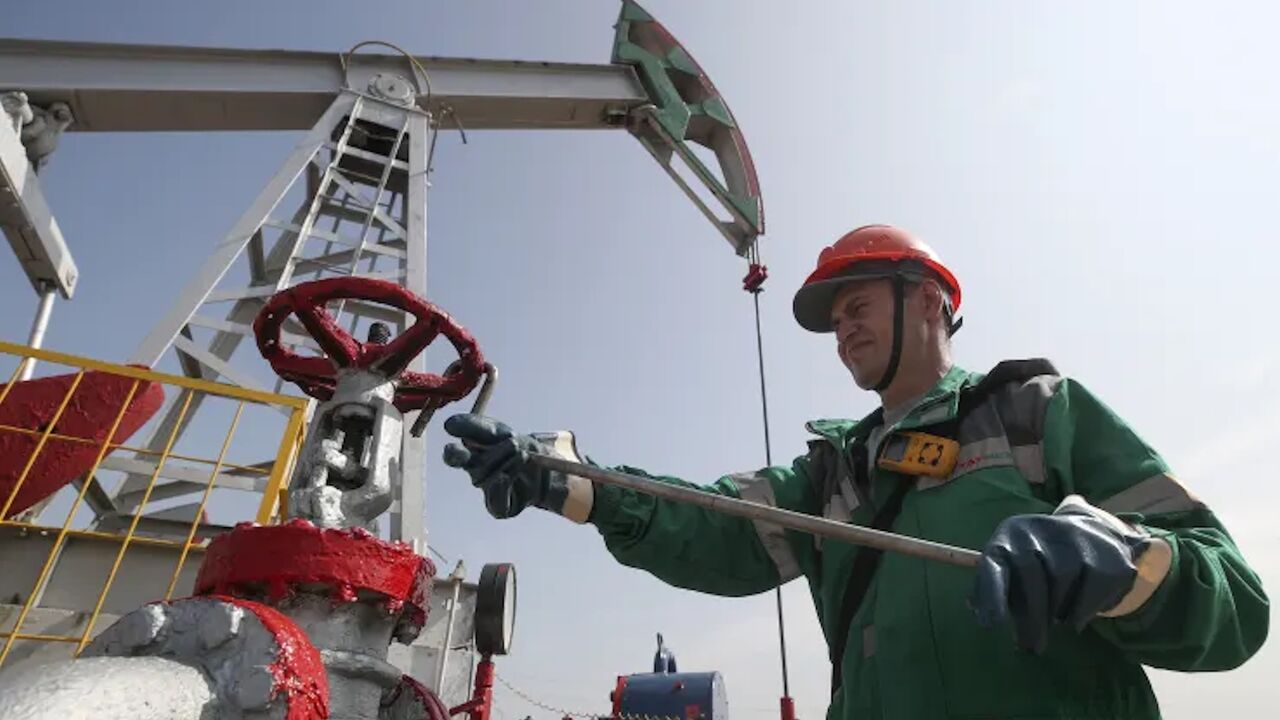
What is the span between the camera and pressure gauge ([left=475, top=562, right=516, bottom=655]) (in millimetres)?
2834

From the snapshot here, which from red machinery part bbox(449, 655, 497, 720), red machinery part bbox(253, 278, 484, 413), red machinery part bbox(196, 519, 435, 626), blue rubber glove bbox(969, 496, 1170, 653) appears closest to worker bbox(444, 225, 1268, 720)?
blue rubber glove bbox(969, 496, 1170, 653)

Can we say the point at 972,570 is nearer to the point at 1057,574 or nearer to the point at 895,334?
the point at 1057,574

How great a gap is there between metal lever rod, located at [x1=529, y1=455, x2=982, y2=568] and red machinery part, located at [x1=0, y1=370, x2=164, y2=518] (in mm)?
2447

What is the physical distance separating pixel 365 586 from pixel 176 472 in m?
2.63

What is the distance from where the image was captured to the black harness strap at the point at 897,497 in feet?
5.37

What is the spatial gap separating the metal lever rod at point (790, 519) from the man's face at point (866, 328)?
544 millimetres

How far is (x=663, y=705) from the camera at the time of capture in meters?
6.52

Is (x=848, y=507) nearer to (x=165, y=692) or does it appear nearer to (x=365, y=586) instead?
(x=365, y=586)

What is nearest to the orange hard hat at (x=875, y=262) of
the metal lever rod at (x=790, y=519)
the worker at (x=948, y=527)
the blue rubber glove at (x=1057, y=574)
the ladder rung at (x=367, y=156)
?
the worker at (x=948, y=527)

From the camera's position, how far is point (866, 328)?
1911mm

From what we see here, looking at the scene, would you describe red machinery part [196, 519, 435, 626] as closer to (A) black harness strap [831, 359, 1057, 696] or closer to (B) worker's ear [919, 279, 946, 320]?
(A) black harness strap [831, 359, 1057, 696]

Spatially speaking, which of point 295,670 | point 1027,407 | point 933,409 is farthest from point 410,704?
point 1027,407

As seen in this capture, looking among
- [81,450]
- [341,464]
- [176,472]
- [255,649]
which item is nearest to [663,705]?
[176,472]

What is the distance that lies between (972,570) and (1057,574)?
28cm
